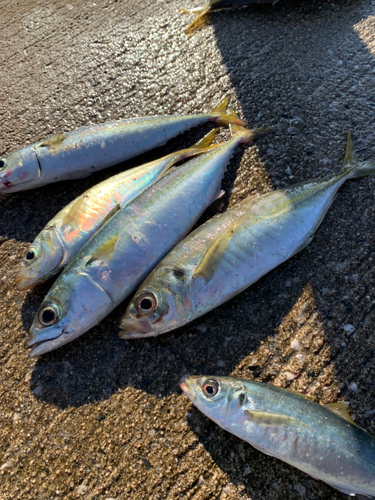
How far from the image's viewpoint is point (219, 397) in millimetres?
1738

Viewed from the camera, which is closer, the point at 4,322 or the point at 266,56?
the point at 4,322

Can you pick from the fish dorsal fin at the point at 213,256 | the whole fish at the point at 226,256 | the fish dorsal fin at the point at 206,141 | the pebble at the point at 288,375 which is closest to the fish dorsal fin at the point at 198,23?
the fish dorsal fin at the point at 206,141

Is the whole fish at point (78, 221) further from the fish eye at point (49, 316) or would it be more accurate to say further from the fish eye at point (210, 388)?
the fish eye at point (210, 388)

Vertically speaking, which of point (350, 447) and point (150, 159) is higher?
point (150, 159)

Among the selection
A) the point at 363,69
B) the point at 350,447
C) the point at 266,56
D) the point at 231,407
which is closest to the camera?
the point at 350,447

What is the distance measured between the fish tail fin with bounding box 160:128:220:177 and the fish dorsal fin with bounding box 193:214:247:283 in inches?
32.4

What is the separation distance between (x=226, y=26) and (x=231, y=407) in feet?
13.1

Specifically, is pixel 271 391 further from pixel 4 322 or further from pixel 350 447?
pixel 4 322

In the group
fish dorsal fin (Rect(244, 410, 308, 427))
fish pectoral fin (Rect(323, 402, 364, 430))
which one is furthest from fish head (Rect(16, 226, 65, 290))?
fish pectoral fin (Rect(323, 402, 364, 430))

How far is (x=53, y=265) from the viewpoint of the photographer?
2318mm

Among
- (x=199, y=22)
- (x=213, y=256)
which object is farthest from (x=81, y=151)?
(x=199, y=22)

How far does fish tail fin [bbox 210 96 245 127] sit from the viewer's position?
3.09 metres

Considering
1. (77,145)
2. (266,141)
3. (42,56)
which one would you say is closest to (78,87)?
(42,56)

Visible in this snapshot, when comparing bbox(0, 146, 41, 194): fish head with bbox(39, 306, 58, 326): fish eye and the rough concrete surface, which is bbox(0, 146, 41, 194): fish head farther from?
bbox(39, 306, 58, 326): fish eye
